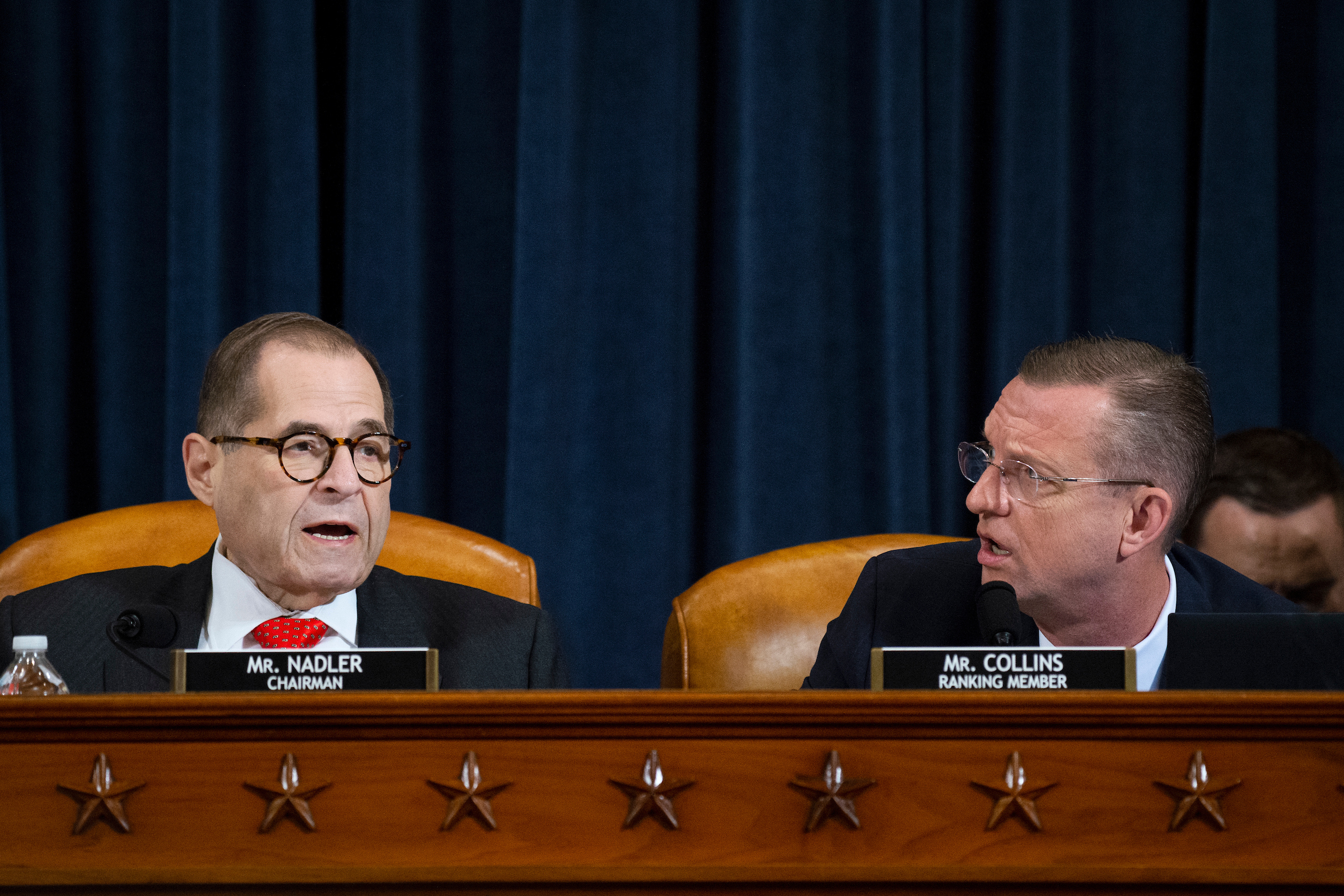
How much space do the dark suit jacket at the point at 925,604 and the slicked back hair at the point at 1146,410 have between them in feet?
0.34

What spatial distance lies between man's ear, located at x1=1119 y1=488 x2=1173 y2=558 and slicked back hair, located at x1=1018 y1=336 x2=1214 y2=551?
2cm

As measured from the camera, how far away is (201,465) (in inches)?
64.2

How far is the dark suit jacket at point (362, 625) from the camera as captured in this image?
1520 millimetres

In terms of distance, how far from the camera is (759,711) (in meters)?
1.00

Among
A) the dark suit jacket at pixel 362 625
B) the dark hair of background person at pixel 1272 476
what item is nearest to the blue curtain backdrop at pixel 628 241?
the dark hair of background person at pixel 1272 476

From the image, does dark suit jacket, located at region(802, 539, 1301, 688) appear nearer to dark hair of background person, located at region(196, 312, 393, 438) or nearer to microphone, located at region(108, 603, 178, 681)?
dark hair of background person, located at region(196, 312, 393, 438)

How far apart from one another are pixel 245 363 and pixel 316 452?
16 cm

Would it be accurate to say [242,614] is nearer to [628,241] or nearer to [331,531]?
[331,531]

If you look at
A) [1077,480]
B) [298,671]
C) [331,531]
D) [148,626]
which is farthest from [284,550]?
[1077,480]

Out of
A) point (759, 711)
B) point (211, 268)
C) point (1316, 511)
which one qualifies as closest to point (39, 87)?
point (211, 268)

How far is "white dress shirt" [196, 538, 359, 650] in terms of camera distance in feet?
5.22

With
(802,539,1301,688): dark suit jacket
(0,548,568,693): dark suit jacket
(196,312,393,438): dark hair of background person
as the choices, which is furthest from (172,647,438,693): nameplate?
(802,539,1301,688): dark suit jacket

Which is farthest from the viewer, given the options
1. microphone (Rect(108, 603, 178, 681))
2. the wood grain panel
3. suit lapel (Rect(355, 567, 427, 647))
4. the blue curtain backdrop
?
the blue curtain backdrop

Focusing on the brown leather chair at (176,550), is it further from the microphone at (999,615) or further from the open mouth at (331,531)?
the microphone at (999,615)
